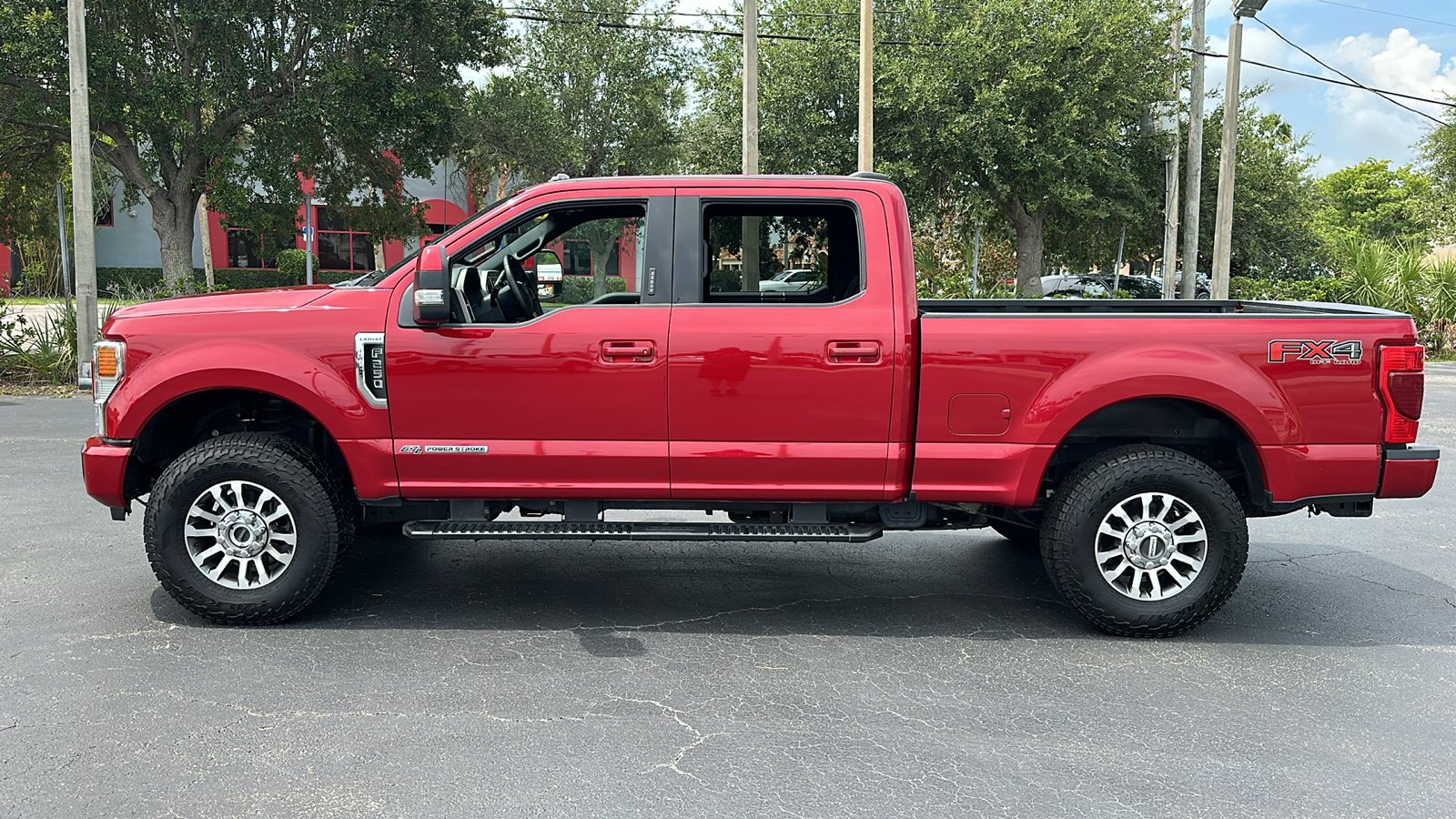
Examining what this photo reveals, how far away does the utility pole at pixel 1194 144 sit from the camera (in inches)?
855

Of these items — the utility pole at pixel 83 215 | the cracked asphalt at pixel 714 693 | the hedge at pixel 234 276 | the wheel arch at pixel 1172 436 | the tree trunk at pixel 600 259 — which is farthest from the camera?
the hedge at pixel 234 276

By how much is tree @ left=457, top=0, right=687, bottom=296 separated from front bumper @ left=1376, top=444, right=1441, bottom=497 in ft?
86.4

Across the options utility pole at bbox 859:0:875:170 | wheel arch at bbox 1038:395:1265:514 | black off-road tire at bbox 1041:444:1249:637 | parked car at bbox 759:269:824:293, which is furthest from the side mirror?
utility pole at bbox 859:0:875:170

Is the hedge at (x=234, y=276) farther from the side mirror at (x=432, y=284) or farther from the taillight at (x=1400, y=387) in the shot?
the taillight at (x=1400, y=387)

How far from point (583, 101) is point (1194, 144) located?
16853mm

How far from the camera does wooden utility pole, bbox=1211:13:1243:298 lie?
66.0 feet

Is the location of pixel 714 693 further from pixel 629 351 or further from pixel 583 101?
pixel 583 101

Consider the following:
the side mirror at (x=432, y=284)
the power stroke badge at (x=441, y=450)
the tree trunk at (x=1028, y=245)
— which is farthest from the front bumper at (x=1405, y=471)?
the tree trunk at (x=1028, y=245)

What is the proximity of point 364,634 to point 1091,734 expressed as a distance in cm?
311

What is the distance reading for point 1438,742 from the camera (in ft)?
13.0

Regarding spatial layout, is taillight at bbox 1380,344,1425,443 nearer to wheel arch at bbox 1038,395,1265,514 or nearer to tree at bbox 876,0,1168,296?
wheel arch at bbox 1038,395,1265,514

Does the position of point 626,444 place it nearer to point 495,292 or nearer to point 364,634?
point 495,292

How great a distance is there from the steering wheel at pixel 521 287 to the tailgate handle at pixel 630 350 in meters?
0.54

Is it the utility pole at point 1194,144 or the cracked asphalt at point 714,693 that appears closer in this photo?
the cracked asphalt at point 714,693
